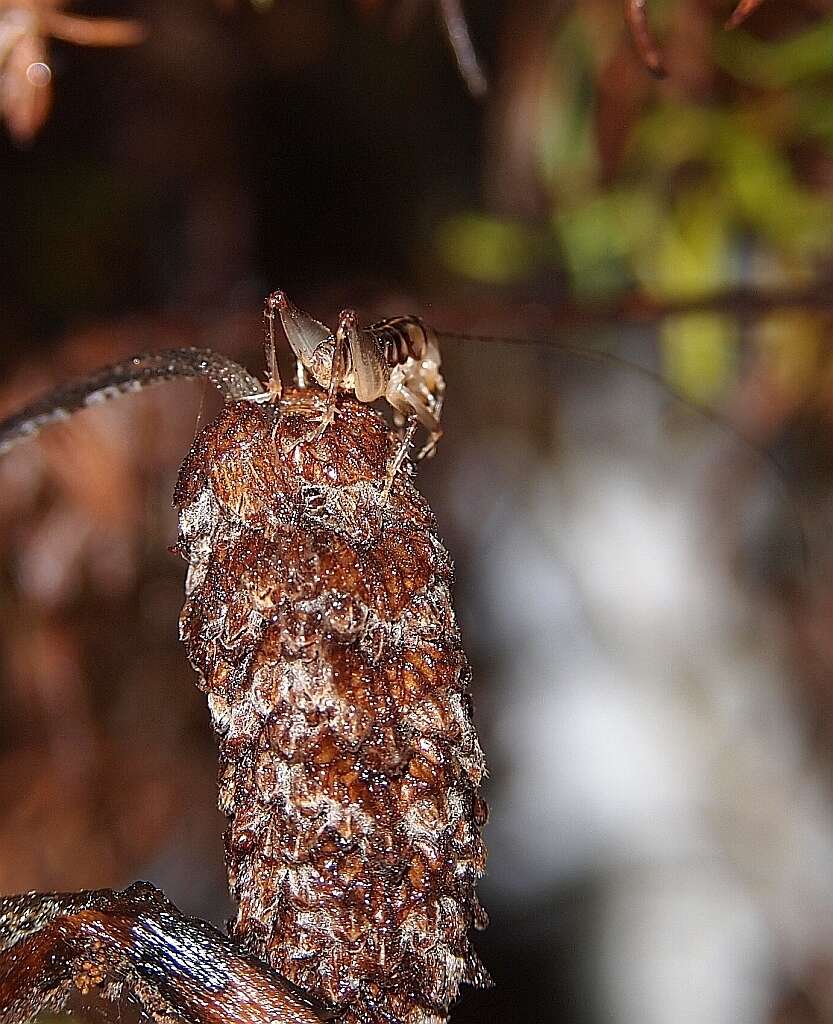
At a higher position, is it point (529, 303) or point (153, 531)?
point (529, 303)

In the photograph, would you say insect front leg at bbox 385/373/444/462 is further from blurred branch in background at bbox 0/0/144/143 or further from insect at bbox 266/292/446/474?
blurred branch in background at bbox 0/0/144/143

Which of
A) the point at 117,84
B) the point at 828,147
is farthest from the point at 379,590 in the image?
the point at 117,84

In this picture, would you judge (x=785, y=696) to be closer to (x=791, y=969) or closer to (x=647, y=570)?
(x=647, y=570)

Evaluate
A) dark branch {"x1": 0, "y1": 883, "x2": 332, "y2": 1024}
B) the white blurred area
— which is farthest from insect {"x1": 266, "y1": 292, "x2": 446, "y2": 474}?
the white blurred area

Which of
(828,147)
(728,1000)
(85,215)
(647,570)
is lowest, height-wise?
(728,1000)

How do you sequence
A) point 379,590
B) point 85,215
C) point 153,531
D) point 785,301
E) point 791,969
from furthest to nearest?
point 85,215, point 791,969, point 153,531, point 785,301, point 379,590

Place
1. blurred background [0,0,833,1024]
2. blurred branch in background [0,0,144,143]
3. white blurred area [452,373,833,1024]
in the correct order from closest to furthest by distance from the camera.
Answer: blurred branch in background [0,0,144,143] < blurred background [0,0,833,1024] < white blurred area [452,373,833,1024]
